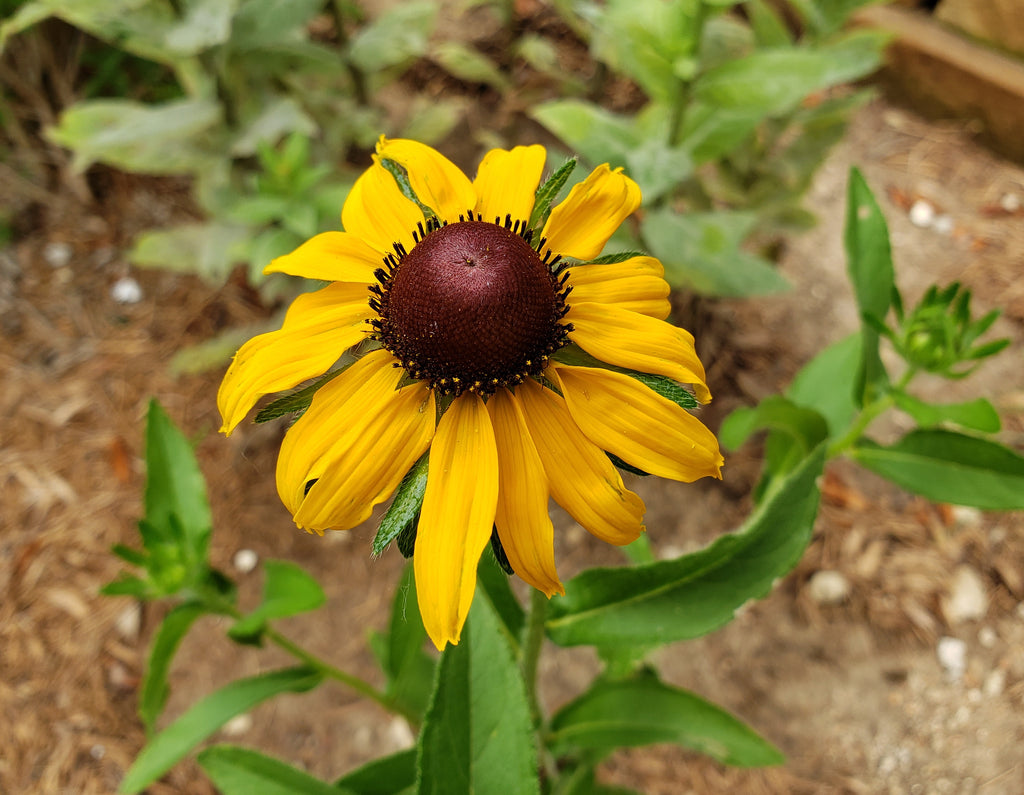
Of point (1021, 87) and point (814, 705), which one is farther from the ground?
point (1021, 87)

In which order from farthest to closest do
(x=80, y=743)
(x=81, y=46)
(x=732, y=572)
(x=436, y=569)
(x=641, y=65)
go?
(x=81, y=46) → (x=80, y=743) → (x=641, y=65) → (x=732, y=572) → (x=436, y=569)

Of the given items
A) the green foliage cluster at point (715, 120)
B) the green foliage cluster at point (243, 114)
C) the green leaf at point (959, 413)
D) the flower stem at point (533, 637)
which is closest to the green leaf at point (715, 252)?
the green foliage cluster at point (715, 120)

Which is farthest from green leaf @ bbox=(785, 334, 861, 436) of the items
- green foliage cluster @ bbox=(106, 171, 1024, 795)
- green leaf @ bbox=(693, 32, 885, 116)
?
green leaf @ bbox=(693, 32, 885, 116)

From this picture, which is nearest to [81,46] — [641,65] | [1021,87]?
[641,65]

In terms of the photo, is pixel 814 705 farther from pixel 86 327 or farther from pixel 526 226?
pixel 86 327

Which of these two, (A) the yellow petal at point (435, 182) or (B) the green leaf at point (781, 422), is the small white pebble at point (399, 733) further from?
(A) the yellow petal at point (435, 182)

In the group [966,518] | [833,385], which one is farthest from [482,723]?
[966,518]
